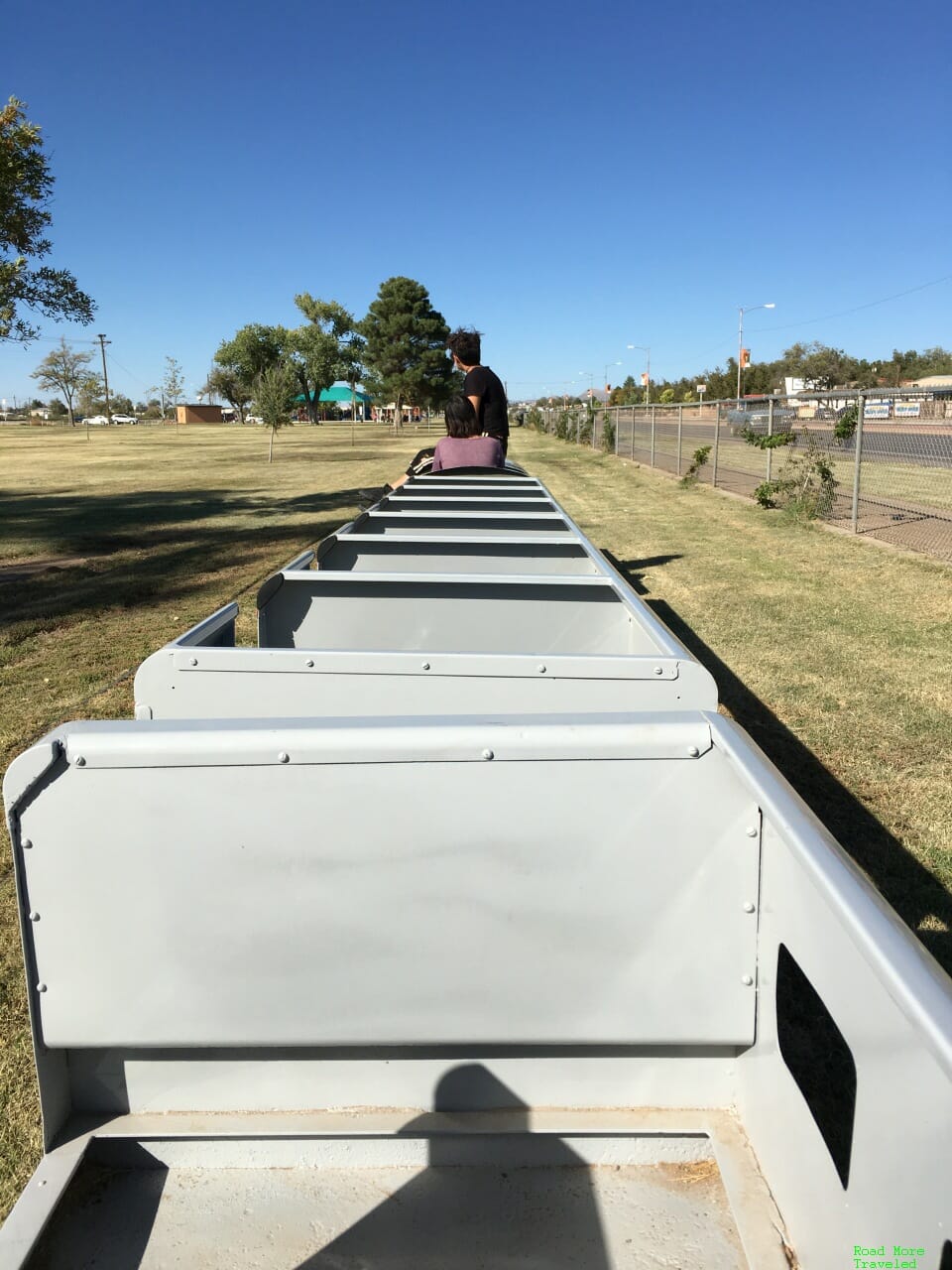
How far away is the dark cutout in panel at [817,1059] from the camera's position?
217cm

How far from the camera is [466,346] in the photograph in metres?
6.28

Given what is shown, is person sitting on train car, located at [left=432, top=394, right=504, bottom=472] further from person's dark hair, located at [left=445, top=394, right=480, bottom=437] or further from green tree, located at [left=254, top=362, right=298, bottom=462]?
green tree, located at [left=254, top=362, right=298, bottom=462]

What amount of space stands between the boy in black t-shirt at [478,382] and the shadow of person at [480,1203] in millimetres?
4946

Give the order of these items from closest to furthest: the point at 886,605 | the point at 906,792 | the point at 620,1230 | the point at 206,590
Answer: the point at 620,1230 < the point at 906,792 < the point at 886,605 < the point at 206,590

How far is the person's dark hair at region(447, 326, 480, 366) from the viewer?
6.23 meters

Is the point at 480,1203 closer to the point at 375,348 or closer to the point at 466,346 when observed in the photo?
the point at 466,346

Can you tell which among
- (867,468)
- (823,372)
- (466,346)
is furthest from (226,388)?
(466,346)

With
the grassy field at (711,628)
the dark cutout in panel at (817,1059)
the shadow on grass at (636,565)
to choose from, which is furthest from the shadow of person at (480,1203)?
→ the shadow on grass at (636,565)

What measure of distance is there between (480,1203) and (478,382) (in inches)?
209

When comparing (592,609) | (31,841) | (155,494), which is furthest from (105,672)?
(155,494)

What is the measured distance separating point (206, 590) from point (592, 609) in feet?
19.3

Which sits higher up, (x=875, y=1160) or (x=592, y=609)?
(x=592, y=609)

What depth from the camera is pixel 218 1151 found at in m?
1.79

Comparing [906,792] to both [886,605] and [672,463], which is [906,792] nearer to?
[886,605]
